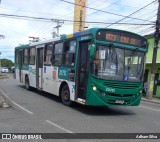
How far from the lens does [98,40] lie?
1088 cm

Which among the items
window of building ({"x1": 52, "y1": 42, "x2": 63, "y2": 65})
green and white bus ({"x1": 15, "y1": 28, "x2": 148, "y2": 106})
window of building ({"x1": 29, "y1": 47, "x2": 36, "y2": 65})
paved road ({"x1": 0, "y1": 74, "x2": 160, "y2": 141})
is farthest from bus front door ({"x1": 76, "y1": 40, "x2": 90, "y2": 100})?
window of building ({"x1": 29, "y1": 47, "x2": 36, "y2": 65})

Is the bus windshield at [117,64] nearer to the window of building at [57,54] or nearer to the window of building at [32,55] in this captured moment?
the window of building at [57,54]

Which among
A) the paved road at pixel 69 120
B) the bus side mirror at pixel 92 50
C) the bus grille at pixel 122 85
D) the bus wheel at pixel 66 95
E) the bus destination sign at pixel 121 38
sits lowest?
the paved road at pixel 69 120

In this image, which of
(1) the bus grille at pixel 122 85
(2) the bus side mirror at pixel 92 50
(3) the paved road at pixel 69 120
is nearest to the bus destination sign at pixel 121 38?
(2) the bus side mirror at pixel 92 50

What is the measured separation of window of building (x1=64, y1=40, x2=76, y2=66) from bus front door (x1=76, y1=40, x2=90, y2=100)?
1.81ft

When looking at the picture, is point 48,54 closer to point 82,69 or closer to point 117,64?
point 82,69

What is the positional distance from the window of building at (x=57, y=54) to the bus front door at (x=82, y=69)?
2053 mm

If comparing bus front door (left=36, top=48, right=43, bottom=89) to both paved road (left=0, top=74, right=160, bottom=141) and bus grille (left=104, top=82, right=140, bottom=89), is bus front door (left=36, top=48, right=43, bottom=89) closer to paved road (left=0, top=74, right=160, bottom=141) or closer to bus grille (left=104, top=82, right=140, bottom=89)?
paved road (left=0, top=74, right=160, bottom=141)

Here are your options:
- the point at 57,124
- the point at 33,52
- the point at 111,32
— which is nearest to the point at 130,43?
the point at 111,32

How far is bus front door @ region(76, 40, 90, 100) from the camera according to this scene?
1134cm

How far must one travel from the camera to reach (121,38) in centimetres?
1150

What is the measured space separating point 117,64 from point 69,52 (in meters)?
2.55

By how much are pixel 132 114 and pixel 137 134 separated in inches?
147

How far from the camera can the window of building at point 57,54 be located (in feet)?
45.2
